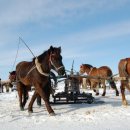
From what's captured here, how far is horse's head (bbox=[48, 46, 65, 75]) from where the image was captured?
11016 millimetres

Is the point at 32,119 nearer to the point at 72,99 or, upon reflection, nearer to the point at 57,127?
the point at 57,127

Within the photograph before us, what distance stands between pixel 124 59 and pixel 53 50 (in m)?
3.46

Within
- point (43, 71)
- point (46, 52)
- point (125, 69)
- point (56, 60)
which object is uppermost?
point (46, 52)

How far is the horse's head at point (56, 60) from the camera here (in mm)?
11016

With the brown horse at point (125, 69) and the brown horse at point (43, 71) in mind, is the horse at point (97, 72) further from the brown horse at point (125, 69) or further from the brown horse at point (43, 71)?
the brown horse at point (43, 71)

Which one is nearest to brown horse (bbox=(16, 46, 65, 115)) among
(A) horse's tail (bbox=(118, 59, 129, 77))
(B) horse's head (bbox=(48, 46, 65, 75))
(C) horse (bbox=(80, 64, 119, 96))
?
(B) horse's head (bbox=(48, 46, 65, 75))

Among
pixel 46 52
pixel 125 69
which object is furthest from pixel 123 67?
pixel 46 52

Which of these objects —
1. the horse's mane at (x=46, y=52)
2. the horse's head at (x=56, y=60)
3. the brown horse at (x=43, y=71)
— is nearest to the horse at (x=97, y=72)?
the brown horse at (x=43, y=71)

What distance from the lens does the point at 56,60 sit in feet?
36.8

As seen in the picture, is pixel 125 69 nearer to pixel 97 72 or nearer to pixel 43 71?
pixel 43 71

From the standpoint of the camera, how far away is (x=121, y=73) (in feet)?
44.8

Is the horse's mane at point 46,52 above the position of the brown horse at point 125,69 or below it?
above

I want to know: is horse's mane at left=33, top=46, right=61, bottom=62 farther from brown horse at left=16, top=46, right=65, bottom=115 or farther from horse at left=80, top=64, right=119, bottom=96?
horse at left=80, top=64, right=119, bottom=96

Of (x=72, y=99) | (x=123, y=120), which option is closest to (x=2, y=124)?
(x=123, y=120)
